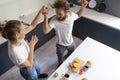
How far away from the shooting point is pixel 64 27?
1741 millimetres

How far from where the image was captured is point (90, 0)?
249cm

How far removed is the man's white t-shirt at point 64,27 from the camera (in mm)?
1712

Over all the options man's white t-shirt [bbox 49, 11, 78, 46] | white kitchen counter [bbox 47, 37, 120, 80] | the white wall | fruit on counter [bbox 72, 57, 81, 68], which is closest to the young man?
man's white t-shirt [bbox 49, 11, 78, 46]

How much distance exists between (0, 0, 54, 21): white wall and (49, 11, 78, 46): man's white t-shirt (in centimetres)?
65

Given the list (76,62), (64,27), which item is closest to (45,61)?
(64,27)

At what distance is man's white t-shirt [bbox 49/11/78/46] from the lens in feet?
5.62

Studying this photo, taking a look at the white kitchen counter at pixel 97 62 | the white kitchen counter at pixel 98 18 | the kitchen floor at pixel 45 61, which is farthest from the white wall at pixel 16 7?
the white kitchen counter at pixel 97 62

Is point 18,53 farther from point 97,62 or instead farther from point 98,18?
point 98,18

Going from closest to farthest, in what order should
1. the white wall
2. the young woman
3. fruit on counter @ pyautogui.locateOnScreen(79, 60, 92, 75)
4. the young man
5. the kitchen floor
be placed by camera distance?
the young woman, fruit on counter @ pyautogui.locateOnScreen(79, 60, 92, 75), the young man, the white wall, the kitchen floor

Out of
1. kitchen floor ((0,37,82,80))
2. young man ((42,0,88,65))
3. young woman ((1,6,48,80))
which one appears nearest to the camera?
young woman ((1,6,48,80))

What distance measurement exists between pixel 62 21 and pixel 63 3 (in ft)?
0.59

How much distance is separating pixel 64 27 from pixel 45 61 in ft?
2.70

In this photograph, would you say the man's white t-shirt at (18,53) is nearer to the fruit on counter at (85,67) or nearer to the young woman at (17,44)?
the young woman at (17,44)

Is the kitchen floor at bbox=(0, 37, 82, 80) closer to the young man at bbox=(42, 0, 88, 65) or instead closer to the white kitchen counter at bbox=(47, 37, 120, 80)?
the young man at bbox=(42, 0, 88, 65)
